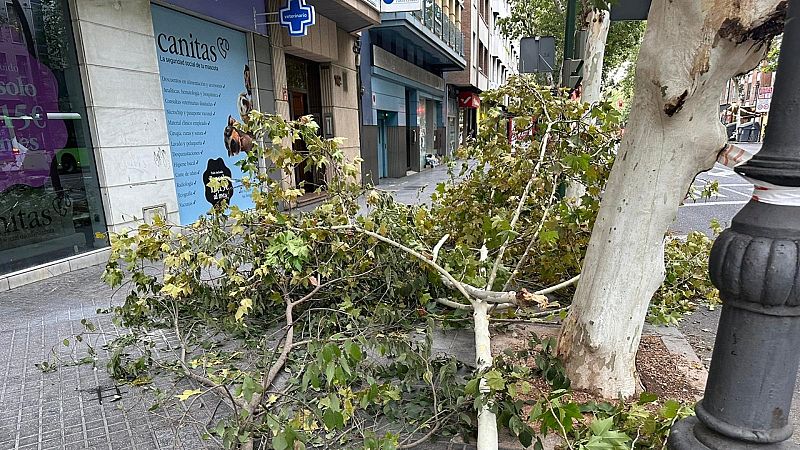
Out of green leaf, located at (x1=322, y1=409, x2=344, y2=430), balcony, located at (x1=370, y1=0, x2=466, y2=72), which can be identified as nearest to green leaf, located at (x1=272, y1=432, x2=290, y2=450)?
green leaf, located at (x1=322, y1=409, x2=344, y2=430)

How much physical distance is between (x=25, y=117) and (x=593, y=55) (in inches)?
287

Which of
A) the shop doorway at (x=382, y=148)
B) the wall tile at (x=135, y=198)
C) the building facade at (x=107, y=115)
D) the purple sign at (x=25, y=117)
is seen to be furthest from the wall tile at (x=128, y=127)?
the shop doorway at (x=382, y=148)

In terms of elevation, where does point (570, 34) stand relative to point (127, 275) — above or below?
above

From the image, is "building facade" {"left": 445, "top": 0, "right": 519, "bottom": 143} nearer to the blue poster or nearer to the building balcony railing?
the building balcony railing

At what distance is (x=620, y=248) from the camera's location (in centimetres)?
264

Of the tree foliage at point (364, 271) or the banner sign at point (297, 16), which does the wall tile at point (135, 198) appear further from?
the banner sign at point (297, 16)

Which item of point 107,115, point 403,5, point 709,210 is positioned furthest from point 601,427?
point 403,5

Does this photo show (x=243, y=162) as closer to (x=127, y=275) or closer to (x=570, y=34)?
(x=127, y=275)

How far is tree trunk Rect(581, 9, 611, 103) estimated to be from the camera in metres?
6.11

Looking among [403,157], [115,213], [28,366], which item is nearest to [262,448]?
[28,366]

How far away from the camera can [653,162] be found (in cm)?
246

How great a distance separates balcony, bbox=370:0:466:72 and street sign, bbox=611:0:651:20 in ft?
33.3

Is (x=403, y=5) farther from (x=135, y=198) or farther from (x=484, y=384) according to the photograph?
(x=484, y=384)

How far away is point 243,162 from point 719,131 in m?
3.23
